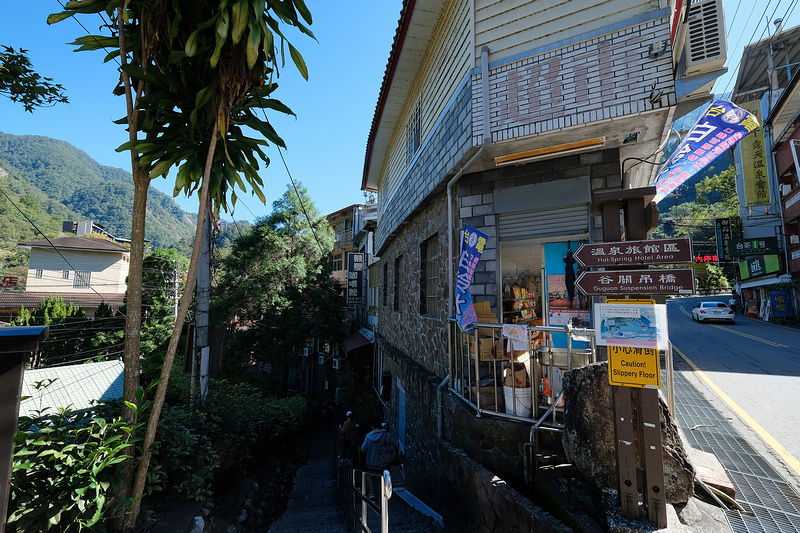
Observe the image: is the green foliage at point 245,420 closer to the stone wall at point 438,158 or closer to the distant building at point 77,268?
the stone wall at point 438,158

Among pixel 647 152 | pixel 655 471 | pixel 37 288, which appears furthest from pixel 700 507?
pixel 37 288

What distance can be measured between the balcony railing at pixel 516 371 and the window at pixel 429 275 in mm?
2261

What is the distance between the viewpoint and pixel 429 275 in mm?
8375

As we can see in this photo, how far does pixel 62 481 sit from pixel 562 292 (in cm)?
630

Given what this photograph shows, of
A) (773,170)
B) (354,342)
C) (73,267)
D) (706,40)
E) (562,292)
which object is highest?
(773,170)

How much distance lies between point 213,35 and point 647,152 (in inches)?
238

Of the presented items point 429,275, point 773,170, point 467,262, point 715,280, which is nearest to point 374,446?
point 429,275

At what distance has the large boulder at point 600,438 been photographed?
129 inches

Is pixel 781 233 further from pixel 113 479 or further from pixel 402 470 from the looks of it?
pixel 113 479

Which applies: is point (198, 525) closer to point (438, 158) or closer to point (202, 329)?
point (202, 329)

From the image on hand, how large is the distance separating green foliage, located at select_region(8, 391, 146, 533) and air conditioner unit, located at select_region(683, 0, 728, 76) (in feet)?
23.6

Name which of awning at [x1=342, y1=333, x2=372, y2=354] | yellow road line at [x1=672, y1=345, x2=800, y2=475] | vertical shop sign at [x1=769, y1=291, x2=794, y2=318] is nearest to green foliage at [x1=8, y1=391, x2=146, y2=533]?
Result: yellow road line at [x1=672, y1=345, x2=800, y2=475]

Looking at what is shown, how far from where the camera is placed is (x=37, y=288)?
3006 centimetres

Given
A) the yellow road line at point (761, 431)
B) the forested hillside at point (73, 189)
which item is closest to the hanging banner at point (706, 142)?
the yellow road line at point (761, 431)
